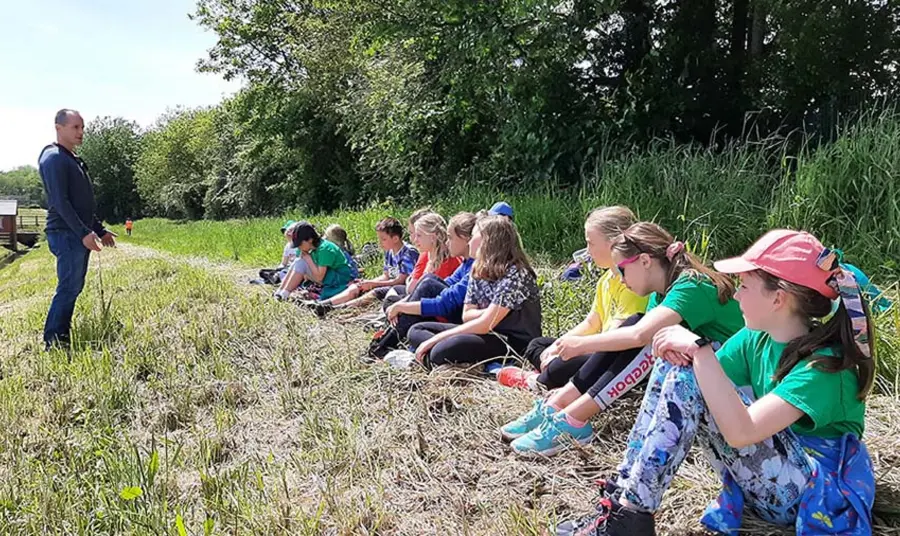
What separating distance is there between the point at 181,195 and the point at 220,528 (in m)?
41.3

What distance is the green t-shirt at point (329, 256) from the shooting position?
265 inches

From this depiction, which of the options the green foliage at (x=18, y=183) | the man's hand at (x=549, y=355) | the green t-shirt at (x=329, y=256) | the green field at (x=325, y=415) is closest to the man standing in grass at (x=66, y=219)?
the green field at (x=325, y=415)

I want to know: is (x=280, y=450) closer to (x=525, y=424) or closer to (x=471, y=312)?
(x=525, y=424)

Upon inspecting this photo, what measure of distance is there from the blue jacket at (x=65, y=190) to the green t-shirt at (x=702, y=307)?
4560 mm

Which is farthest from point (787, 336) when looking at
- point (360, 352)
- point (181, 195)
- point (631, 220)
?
point (181, 195)

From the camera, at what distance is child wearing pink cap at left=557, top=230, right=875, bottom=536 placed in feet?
5.71

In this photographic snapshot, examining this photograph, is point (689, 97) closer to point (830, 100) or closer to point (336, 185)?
point (830, 100)

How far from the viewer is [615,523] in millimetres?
1909

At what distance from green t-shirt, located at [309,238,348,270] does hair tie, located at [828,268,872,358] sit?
5.52m

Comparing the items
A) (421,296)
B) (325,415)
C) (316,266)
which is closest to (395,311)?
(421,296)

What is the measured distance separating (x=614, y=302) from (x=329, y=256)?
4161 mm

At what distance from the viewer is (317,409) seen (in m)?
3.26

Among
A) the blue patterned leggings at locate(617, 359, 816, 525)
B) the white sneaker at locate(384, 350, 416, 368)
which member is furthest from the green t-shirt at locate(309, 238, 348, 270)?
the blue patterned leggings at locate(617, 359, 816, 525)

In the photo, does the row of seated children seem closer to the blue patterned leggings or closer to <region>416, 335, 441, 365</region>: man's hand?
the blue patterned leggings
